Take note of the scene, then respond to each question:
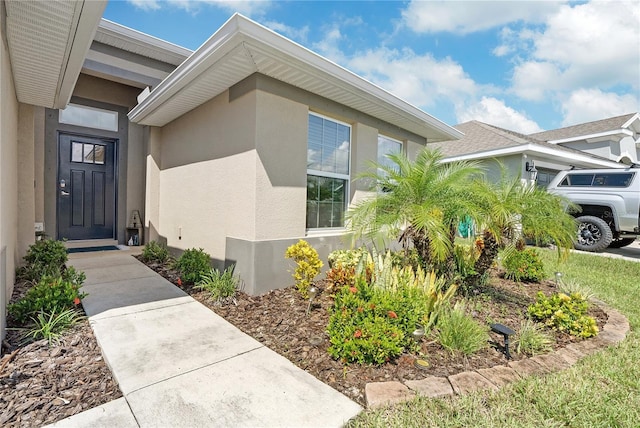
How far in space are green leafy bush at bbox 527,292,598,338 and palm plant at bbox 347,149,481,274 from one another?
1222mm

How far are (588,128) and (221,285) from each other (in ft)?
65.4

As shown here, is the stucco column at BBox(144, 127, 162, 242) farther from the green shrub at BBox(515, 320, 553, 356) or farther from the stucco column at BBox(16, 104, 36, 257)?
the green shrub at BBox(515, 320, 553, 356)

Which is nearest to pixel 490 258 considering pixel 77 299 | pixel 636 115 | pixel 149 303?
pixel 149 303

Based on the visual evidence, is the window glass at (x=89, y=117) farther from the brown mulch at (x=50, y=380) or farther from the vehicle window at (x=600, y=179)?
the vehicle window at (x=600, y=179)

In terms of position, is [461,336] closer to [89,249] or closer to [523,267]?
[523,267]

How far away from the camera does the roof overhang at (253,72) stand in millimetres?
3346

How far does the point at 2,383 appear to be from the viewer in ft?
7.18

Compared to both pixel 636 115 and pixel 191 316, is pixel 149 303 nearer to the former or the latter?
pixel 191 316

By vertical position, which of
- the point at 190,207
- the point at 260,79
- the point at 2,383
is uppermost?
the point at 260,79

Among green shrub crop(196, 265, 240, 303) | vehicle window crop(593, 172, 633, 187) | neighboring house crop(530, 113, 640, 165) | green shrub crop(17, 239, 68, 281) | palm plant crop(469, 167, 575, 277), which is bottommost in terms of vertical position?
green shrub crop(196, 265, 240, 303)

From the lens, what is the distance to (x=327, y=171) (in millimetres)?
5344

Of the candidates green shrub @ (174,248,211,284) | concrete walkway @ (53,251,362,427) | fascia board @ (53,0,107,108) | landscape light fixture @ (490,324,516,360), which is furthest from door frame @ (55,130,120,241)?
landscape light fixture @ (490,324,516,360)

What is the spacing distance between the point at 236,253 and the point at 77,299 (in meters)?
1.89

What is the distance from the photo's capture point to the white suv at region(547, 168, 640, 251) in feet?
27.4
